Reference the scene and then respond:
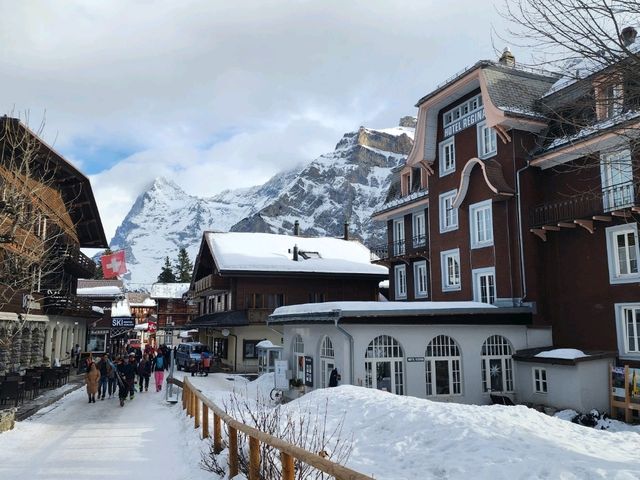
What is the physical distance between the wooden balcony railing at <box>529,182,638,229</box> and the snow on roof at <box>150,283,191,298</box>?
2917 inches

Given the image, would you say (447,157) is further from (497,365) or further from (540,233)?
(497,365)

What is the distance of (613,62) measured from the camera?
7.02 meters

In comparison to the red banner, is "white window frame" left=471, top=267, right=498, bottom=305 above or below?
below

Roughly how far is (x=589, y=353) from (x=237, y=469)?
1706 cm

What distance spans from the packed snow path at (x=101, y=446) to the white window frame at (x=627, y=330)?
1576 cm

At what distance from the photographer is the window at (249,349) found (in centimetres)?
4000

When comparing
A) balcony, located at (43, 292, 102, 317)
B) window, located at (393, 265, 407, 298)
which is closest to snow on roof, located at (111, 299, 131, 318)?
balcony, located at (43, 292, 102, 317)

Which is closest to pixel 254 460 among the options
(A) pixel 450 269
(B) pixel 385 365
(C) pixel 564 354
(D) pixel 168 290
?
(B) pixel 385 365

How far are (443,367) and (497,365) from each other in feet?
8.45

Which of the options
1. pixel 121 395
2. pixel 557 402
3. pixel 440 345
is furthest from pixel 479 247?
pixel 121 395

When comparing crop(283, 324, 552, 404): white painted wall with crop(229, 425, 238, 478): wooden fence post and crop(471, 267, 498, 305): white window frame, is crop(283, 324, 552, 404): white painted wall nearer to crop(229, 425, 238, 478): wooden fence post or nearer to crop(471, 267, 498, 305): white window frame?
crop(471, 267, 498, 305): white window frame

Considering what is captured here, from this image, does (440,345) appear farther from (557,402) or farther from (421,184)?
(421,184)

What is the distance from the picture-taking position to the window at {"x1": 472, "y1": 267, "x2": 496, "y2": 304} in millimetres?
25469

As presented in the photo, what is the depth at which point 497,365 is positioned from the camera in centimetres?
2388
